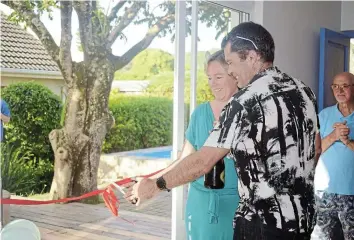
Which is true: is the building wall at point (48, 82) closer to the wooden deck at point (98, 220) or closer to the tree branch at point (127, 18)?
the tree branch at point (127, 18)

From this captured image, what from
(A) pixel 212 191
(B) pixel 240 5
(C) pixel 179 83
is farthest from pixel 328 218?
(B) pixel 240 5

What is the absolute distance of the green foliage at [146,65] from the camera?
4.41 m

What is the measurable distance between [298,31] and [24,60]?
246cm

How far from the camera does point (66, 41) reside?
16.1ft

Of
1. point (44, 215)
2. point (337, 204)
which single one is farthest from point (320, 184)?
point (44, 215)

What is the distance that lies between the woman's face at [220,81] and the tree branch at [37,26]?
9.24 ft

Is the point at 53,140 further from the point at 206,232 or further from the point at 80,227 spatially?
the point at 206,232

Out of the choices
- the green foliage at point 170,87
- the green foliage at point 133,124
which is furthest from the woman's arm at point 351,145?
the green foliage at point 133,124

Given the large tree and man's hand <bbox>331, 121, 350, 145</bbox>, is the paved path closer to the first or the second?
the large tree

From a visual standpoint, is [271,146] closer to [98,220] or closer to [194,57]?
[194,57]

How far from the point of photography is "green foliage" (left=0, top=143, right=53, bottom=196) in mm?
4242

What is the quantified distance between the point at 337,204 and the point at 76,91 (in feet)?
10.0

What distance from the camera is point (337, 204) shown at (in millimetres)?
3076

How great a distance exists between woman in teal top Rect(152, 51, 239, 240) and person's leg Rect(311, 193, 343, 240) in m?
1.29
